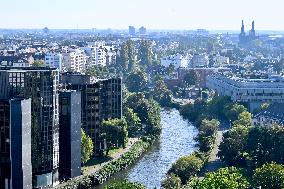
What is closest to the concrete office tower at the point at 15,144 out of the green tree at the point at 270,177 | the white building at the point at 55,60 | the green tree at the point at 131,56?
the green tree at the point at 270,177

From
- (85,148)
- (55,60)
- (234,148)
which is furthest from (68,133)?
(55,60)

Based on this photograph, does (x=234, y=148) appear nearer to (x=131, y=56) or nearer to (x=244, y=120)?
(x=244, y=120)

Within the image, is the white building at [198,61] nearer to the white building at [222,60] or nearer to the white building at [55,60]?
the white building at [222,60]

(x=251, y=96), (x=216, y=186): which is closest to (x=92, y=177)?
(x=216, y=186)

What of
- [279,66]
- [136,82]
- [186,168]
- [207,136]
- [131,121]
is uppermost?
[279,66]

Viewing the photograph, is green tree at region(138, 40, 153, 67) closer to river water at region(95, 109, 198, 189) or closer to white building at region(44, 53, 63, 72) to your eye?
white building at region(44, 53, 63, 72)

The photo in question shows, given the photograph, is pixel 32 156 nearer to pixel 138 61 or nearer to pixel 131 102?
pixel 131 102

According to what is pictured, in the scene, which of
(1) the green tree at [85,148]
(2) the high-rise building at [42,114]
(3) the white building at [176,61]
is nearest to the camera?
(2) the high-rise building at [42,114]
